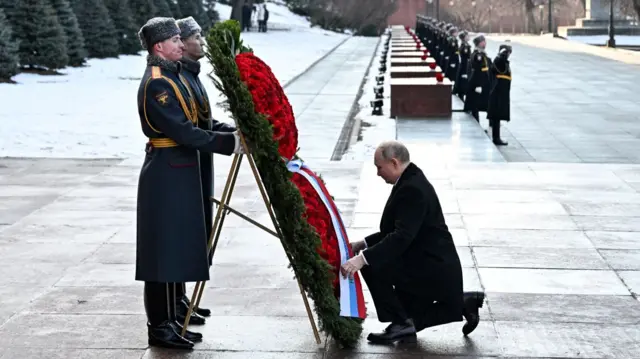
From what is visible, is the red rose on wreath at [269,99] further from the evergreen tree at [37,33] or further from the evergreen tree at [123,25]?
the evergreen tree at [123,25]

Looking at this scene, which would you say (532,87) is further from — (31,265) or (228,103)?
(228,103)

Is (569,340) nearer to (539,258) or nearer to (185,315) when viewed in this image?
(539,258)

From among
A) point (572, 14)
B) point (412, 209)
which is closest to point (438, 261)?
point (412, 209)

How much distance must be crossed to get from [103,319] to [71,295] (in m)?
0.69

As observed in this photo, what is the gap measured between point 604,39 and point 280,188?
62.1m

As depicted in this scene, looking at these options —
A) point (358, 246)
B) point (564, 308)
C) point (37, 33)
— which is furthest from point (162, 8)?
point (358, 246)

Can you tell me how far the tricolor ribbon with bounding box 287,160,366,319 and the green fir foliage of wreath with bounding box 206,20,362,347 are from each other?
0.20ft

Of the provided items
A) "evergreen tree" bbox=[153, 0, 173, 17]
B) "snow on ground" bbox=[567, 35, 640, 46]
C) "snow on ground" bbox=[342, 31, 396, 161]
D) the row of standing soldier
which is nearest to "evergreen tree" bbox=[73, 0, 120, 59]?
"evergreen tree" bbox=[153, 0, 173, 17]

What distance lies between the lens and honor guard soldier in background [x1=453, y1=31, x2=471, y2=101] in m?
23.0

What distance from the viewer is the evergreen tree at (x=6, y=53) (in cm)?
2630

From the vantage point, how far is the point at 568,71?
35188 mm

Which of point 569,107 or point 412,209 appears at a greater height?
point 412,209

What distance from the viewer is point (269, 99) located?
589 centimetres

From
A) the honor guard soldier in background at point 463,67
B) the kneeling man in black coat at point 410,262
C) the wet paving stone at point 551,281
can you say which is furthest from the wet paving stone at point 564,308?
the honor guard soldier in background at point 463,67
